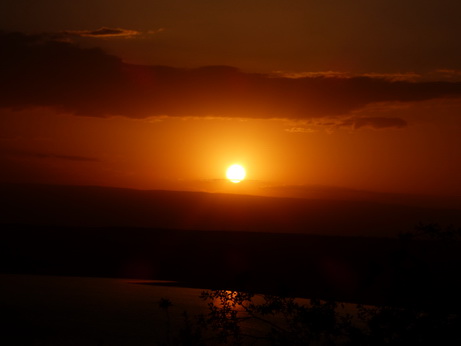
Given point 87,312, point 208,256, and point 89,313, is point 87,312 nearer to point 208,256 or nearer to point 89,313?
point 89,313

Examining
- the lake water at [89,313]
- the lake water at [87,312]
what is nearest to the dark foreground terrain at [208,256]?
the lake water at [87,312]

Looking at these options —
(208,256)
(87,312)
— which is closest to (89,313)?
(87,312)

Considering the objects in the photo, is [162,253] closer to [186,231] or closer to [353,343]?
[186,231]

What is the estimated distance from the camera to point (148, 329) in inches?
733

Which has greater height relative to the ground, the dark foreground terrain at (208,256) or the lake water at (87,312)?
the dark foreground terrain at (208,256)

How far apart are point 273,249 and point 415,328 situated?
41.3 metres

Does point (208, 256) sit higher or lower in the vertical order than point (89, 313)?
higher

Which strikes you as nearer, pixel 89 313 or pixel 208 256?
pixel 89 313

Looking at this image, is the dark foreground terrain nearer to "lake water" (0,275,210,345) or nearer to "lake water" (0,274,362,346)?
"lake water" (0,275,210,345)

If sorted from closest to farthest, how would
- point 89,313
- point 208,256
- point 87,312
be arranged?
1. point 89,313
2. point 87,312
3. point 208,256

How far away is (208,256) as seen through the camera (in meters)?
45.1

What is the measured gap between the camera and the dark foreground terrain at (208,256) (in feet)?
120

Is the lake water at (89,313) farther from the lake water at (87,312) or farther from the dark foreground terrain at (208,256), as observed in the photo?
the dark foreground terrain at (208,256)

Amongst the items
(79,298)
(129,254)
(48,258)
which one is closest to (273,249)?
(129,254)
